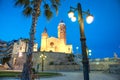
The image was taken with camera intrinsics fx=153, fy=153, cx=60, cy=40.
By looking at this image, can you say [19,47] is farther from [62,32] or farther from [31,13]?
[31,13]

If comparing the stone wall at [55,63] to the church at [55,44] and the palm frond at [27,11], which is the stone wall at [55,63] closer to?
the church at [55,44]

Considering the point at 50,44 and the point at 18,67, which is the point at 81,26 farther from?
the point at 50,44

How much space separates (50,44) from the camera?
8094cm

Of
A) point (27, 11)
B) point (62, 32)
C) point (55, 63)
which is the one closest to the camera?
point (27, 11)

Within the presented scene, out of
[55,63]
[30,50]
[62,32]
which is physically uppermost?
[62,32]

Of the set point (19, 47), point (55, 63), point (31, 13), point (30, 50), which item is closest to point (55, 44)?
point (19, 47)

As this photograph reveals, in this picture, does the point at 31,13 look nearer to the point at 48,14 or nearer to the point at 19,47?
the point at 48,14

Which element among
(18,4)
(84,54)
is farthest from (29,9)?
(84,54)

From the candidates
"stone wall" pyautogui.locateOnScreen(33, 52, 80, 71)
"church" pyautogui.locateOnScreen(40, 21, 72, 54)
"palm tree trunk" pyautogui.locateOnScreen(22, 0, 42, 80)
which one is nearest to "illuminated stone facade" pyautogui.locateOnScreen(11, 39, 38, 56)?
"church" pyautogui.locateOnScreen(40, 21, 72, 54)

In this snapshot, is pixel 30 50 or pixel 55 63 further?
pixel 55 63

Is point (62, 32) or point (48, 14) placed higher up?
point (62, 32)

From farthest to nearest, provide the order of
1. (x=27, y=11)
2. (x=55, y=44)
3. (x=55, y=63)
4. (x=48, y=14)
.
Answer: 1. (x=55, y=44)
2. (x=55, y=63)
3. (x=27, y=11)
4. (x=48, y=14)

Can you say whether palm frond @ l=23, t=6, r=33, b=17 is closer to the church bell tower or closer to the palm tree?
the palm tree

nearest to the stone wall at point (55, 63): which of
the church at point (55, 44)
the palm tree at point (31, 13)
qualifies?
the church at point (55, 44)
